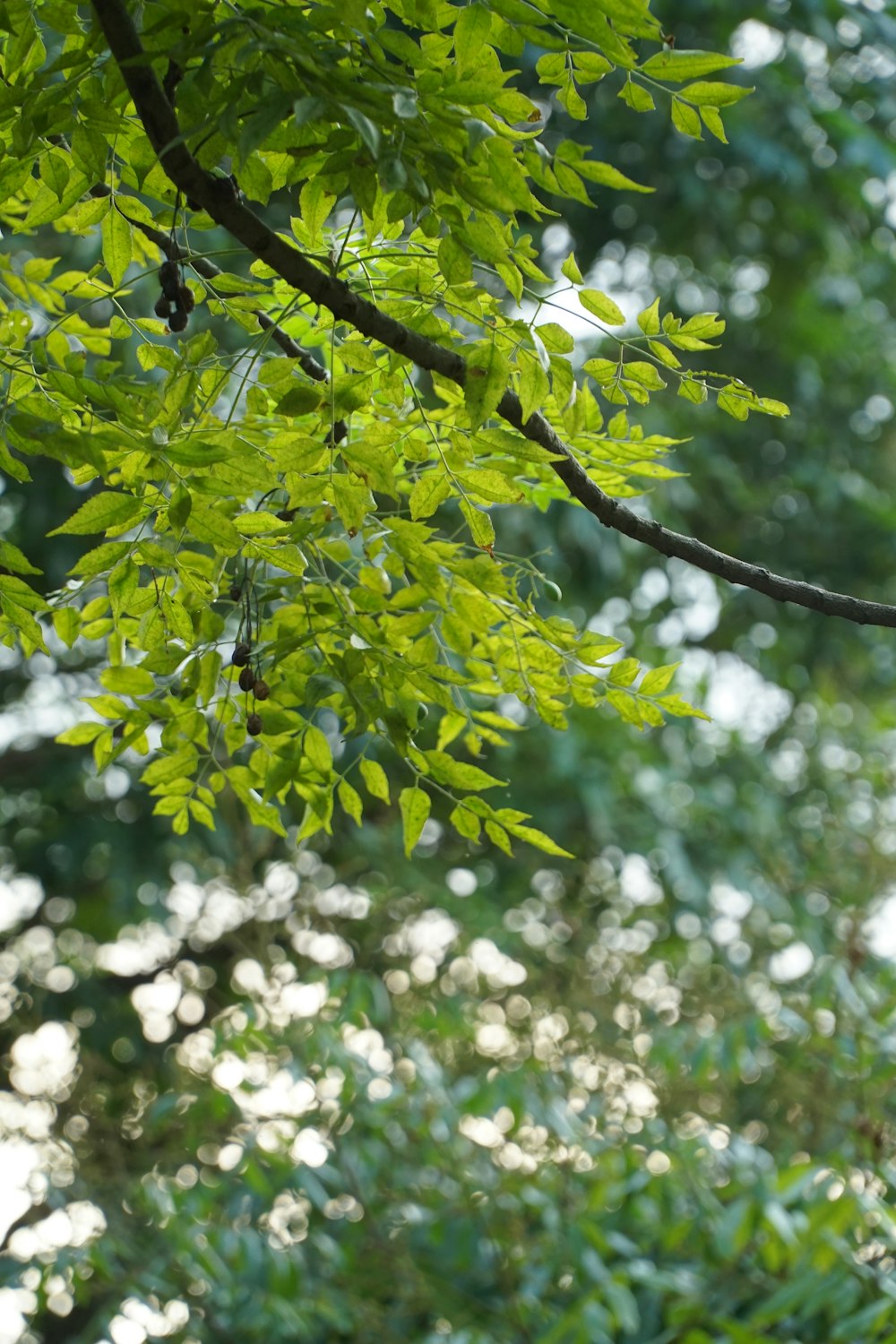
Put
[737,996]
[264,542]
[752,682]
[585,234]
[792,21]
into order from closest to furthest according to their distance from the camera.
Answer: [264,542]
[737,996]
[792,21]
[585,234]
[752,682]

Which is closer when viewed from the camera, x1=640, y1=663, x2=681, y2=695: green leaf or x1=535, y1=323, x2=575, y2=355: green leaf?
x1=535, y1=323, x2=575, y2=355: green leaf

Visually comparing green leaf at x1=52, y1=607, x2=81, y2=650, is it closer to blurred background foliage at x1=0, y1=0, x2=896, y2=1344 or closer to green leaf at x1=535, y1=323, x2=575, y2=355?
green leaf at x1=535, y1=323, x2=575, y2=355

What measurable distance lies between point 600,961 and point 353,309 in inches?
104

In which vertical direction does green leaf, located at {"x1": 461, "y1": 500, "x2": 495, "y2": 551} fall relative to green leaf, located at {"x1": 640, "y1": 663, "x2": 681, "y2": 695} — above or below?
above

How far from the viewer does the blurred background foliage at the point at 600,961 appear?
234cm

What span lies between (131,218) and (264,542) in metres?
0.27

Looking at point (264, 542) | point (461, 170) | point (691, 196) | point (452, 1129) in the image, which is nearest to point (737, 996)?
point (452, 1129)

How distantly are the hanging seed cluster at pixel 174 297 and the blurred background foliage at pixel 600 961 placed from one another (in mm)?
1675

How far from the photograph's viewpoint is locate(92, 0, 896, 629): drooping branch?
0.68 m

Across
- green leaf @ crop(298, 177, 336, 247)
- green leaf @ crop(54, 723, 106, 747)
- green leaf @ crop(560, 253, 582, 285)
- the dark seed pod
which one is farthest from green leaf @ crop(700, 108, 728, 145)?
green leaf @ crop(54, 723, 106, 747)

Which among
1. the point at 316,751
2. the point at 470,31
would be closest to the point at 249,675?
the point at 316,751

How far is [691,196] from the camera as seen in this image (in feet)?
13.2

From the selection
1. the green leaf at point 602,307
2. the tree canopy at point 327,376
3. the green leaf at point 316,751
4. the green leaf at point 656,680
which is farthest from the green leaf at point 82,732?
the green leaf at point 602,307

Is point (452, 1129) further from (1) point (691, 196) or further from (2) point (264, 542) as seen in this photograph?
(1) point (691, 196)
